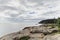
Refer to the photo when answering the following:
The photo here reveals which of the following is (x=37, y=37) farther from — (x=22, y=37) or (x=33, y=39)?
(x=22, y=37)

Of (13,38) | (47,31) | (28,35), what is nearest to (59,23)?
(47,31)

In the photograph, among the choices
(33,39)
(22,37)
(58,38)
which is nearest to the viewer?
(58,38)

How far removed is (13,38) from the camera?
32.8 metres

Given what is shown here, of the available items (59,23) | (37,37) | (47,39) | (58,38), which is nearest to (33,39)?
(37,37)

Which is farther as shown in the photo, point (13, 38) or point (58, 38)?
point (13, 38)

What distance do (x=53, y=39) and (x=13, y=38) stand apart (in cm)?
996

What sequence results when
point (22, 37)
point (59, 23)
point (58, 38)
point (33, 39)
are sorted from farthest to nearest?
1. point (59, 23)
2. point (22, 37)
3. point (33, 39)
4. point (58, 38)

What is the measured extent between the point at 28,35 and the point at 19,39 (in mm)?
1833

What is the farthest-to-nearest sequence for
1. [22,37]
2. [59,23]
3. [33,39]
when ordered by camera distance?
[59,23]
[22,37]
[33,39]

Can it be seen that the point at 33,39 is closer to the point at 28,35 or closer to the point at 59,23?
the point at 28,35

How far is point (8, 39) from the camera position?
1320 inches

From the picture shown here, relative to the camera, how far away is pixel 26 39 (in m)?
29.9

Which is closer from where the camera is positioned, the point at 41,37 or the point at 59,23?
the point at 41,37

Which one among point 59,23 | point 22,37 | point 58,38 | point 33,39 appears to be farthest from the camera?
point 59,23
